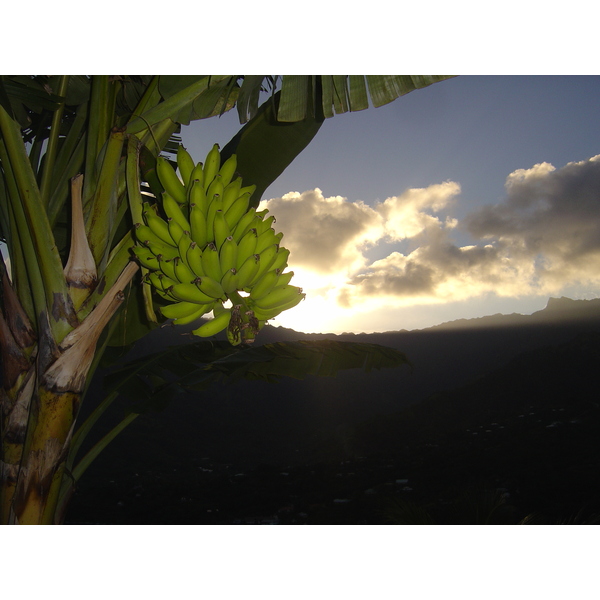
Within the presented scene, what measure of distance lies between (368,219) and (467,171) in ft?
2.23

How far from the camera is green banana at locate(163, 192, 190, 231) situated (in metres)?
0.70

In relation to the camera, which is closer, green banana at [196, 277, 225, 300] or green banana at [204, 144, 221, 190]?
green banana at [196, 277, 225, 300]

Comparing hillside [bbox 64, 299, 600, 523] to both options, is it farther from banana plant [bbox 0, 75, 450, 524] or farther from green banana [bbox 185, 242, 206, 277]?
green banana [bbox 185, 242, 206, 277]

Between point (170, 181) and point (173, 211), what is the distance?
0.09m

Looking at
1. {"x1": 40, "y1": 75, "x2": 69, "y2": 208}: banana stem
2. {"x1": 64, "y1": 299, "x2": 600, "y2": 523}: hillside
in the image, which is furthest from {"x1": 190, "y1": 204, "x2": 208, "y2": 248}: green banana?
{"x1": 64, "y1": 299, "x2": 600, "y2": 523}: hillside

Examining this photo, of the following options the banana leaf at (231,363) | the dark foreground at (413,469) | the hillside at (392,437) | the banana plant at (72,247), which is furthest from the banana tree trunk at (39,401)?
the hillside at (392,437)

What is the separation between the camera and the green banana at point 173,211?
0.70m

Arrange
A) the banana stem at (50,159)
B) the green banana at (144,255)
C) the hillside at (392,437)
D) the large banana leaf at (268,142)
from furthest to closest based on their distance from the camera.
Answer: the hillside at (392,437) < the large banana leaf at (268,142) < the banana stem at (50,159) < the green banana at (144,255)

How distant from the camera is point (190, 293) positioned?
65cm

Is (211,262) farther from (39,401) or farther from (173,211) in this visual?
(39,401)

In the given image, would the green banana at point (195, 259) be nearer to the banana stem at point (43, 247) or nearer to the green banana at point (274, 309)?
the green banana at point (274, 309)

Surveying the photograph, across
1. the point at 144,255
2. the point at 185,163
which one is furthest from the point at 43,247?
the point at 185,163
